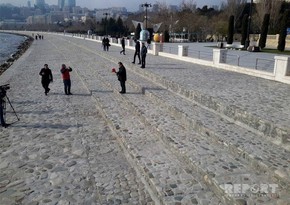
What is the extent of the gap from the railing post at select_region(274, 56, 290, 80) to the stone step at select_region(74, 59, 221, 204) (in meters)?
7.63

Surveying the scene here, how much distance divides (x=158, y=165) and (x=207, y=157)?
107cm

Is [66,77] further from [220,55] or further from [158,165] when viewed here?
[220,55]

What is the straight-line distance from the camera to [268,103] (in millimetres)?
9711

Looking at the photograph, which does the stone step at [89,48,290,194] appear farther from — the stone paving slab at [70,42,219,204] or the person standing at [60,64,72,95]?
the person standing at [60,64,72,95]

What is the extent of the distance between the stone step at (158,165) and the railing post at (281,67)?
7.63 m

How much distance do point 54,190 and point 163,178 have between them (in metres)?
2.11

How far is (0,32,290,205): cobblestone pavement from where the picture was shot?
5457 mm

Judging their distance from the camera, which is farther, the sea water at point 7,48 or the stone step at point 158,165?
the sea water at point 7,48

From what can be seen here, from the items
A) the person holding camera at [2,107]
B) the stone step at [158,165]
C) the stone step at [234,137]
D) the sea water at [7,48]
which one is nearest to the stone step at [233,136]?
the stone step at [234,137]

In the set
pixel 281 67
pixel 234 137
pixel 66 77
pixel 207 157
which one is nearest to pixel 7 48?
pixel 66 77

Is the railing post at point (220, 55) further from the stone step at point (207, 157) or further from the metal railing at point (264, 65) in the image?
the stone step at point (207, 157)

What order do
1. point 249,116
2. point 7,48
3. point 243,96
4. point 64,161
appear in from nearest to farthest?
point 64,161, point 249,116, point 243,96, point 7,48

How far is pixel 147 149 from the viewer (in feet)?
23.9

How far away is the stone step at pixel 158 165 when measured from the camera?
521cm
